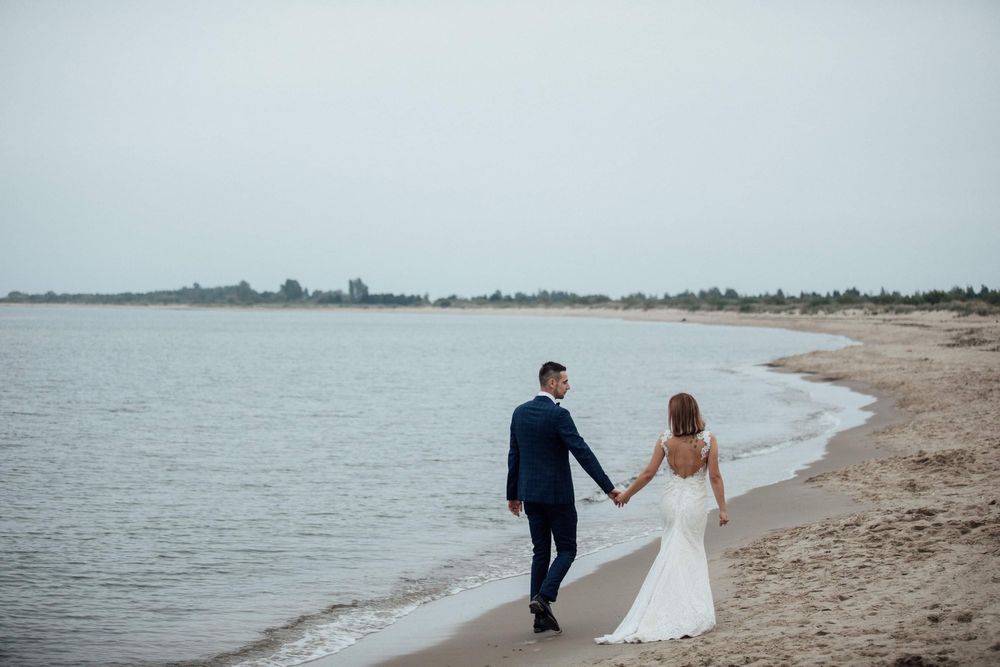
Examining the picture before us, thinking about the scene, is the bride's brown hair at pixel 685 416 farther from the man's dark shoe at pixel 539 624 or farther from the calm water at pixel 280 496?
the calm water at pixel 280 496

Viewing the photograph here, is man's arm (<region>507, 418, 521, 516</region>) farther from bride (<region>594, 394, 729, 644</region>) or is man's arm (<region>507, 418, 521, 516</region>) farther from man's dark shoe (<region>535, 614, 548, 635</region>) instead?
bride (<region>594, 394, 729, 644</region>)

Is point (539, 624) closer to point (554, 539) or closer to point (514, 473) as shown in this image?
point (554, 539)

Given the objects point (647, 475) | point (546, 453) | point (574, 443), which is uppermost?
point (574, 443)

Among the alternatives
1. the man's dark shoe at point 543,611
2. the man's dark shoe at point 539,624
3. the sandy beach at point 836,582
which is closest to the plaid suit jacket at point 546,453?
the man's dark shoe at point 543,611

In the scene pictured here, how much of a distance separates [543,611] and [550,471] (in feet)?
4.04

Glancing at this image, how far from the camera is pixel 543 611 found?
7914 mm

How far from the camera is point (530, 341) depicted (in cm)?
9631

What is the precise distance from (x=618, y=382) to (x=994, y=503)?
1336 inches

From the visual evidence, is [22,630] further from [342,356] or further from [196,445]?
[342,356]

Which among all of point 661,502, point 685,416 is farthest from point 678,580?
point 685,416

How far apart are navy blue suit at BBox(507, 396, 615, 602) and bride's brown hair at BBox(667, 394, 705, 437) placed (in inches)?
30.1

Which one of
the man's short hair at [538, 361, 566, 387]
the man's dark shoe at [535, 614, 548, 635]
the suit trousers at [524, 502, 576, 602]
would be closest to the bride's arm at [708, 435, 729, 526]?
the suit trousers at [524, 502, 576, 602]

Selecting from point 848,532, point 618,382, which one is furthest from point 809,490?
point 618,382

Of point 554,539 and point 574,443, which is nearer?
point 574,443
